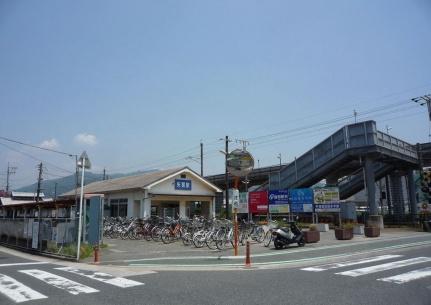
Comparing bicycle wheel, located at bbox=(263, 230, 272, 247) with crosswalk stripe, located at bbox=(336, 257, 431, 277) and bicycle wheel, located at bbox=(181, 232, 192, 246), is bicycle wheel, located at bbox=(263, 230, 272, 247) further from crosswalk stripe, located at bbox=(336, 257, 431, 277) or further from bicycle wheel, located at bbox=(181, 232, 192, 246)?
crosswalk stripe, located at bbox=(336, 257, 431, 277)

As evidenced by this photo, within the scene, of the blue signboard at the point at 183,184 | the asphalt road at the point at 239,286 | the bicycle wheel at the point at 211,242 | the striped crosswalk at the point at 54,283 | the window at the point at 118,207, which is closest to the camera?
the asphalt road at the point at 239,286

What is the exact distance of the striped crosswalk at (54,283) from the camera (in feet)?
24.7

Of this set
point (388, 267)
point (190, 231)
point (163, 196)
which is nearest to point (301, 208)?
point (163, 196)

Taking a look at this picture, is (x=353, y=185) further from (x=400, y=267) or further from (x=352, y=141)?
(x=400, y=267)

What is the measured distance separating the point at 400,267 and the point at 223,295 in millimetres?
5846

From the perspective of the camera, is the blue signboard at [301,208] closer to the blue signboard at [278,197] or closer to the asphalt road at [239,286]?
the blue signboard at [278,197]

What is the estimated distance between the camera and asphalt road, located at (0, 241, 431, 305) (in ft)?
22.3

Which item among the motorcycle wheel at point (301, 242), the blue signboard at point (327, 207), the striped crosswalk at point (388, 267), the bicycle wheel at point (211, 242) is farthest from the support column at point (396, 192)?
the striped crosswalk at point (388, 267)

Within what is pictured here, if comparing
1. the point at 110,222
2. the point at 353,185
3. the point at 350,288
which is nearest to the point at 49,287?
the point at 350,288

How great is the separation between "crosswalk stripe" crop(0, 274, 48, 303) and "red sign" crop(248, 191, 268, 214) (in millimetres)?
21509

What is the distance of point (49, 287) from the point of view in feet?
27.2

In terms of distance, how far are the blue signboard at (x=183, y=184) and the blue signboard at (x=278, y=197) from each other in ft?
20.0

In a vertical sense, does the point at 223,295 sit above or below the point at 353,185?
below

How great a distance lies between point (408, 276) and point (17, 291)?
8.76 m
